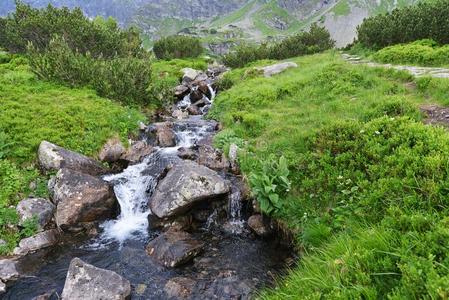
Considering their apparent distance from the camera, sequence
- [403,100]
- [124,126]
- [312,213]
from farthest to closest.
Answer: [124,126]
[403,100]
[312,213]

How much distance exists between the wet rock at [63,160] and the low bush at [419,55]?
19018 mm

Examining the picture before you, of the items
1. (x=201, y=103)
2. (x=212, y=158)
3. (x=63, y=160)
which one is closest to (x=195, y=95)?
(x=201, y=103)

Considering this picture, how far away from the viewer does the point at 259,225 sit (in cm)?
1054

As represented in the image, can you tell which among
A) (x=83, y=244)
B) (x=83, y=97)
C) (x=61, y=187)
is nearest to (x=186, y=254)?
(x=83, y=244)

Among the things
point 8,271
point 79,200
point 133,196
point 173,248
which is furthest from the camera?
point 133,196

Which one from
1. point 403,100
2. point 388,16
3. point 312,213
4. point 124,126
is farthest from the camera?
point 388,16

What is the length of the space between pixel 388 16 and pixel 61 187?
97.8 feet

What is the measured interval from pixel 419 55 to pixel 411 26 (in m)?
7.07

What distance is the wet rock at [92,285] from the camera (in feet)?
25.0

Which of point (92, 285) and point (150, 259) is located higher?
point (92, 285)

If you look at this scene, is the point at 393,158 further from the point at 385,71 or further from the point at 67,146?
the point at 67,146

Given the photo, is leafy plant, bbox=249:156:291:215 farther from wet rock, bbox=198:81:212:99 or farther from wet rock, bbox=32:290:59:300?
wet rock, bbox=198:81:212:99

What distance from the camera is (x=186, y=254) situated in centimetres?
943

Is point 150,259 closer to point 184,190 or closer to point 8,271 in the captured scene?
point 184,190
